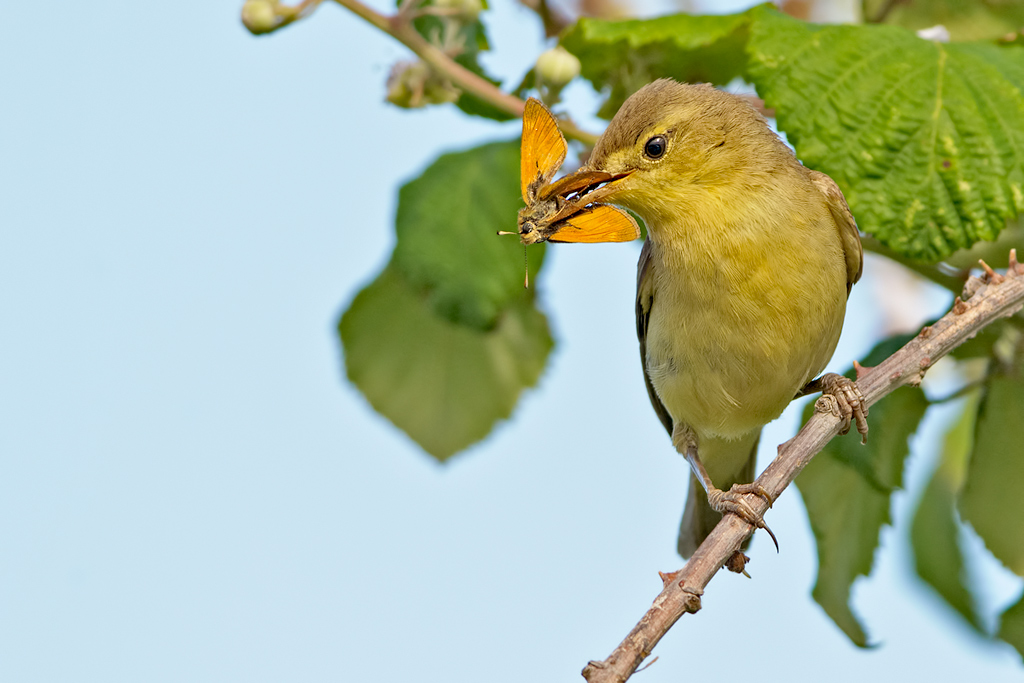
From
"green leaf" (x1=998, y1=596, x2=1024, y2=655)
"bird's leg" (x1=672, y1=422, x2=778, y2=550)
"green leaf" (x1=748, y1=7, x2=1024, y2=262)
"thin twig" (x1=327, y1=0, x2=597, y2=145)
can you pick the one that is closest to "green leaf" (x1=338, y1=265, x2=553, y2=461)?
"bird's leg" (x1=672, y1=422, x2=778, y2=550)

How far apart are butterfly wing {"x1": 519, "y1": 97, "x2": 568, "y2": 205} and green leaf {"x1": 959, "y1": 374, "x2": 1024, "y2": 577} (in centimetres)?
175

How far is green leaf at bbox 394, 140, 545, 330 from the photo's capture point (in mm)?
3928

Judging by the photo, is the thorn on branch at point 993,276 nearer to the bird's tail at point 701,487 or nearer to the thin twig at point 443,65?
the thin twig at point 443,65

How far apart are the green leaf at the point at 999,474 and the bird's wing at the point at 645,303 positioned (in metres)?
1.12

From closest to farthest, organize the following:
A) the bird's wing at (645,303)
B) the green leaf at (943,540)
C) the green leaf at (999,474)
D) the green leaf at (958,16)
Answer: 1. the green leaf at (999,474)
2. the bird's wing at (645,303)
3. the green leaf at (943,540)
4. the green leaf at (958,16)

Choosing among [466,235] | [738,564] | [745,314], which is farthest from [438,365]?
[738,564]

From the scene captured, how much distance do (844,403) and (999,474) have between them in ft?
2.34

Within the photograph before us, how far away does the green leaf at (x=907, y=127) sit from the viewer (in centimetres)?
327

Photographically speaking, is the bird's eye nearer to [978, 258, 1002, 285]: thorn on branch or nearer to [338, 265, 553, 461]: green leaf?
[978, 258, 1002, 285]: thorn on branch

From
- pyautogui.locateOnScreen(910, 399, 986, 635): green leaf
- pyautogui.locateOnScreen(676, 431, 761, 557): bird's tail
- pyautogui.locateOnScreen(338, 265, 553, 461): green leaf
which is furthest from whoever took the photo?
pyautogui.locateOnScreen(338, 265, 553, 461): green leaf

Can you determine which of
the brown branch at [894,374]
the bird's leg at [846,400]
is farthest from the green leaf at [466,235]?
the brown branch at [894,374]

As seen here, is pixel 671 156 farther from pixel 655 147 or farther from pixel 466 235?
pixel 466 235

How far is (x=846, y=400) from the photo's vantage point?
11.4 ft

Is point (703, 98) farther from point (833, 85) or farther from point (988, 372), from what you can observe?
point (988, 372)
